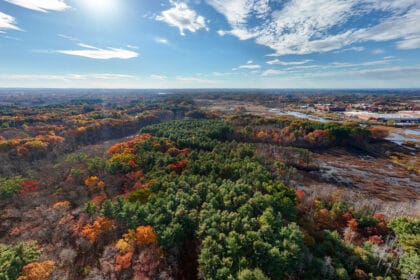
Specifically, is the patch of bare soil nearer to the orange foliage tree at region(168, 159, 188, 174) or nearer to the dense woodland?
the dense woodland

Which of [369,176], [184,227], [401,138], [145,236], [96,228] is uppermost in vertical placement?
[184,227]

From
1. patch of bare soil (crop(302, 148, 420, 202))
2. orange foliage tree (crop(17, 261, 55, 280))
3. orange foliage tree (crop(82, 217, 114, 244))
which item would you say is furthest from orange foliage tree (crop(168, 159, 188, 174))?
patch of bare soil (crop(302, 148, 420, 202))

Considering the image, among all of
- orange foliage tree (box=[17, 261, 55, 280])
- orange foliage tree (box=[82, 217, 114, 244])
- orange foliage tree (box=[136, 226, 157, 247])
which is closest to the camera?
orange foliage tree (box=[17, 261, 55, 280])

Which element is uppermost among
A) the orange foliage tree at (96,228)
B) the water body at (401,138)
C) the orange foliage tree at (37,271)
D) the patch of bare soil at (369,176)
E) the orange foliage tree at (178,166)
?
the orange foliage tree at (178,166)

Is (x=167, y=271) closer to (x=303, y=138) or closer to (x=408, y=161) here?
(x=303, y=138)

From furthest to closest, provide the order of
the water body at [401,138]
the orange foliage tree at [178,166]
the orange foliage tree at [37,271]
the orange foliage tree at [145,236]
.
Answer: the water body at [401,138] < the orange foliage tree at [178,166] < the orange foliage tree at [145,236] < the orange foliage tree at [37,271]

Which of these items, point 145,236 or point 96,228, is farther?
point 96,228

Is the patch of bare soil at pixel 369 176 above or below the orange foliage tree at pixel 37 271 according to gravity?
below

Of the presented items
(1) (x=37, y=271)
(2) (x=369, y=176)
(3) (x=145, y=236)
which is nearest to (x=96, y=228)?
(3) (x=145, y=236)

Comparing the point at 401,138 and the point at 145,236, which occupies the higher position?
the point at 145,236

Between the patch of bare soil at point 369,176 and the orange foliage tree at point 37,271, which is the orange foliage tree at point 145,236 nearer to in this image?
the orange foliage tree at point 37,271

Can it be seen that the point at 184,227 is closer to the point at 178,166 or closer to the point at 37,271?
the point at 37,271

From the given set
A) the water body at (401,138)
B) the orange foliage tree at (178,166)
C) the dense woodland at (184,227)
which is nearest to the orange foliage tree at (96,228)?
the dense woodland at (184,227)

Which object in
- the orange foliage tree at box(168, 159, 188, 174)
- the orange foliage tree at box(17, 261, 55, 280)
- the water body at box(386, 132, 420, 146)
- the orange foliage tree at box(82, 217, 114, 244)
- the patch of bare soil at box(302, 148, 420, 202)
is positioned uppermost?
the orange foliage tree at box(168, 159, 188, 174)
